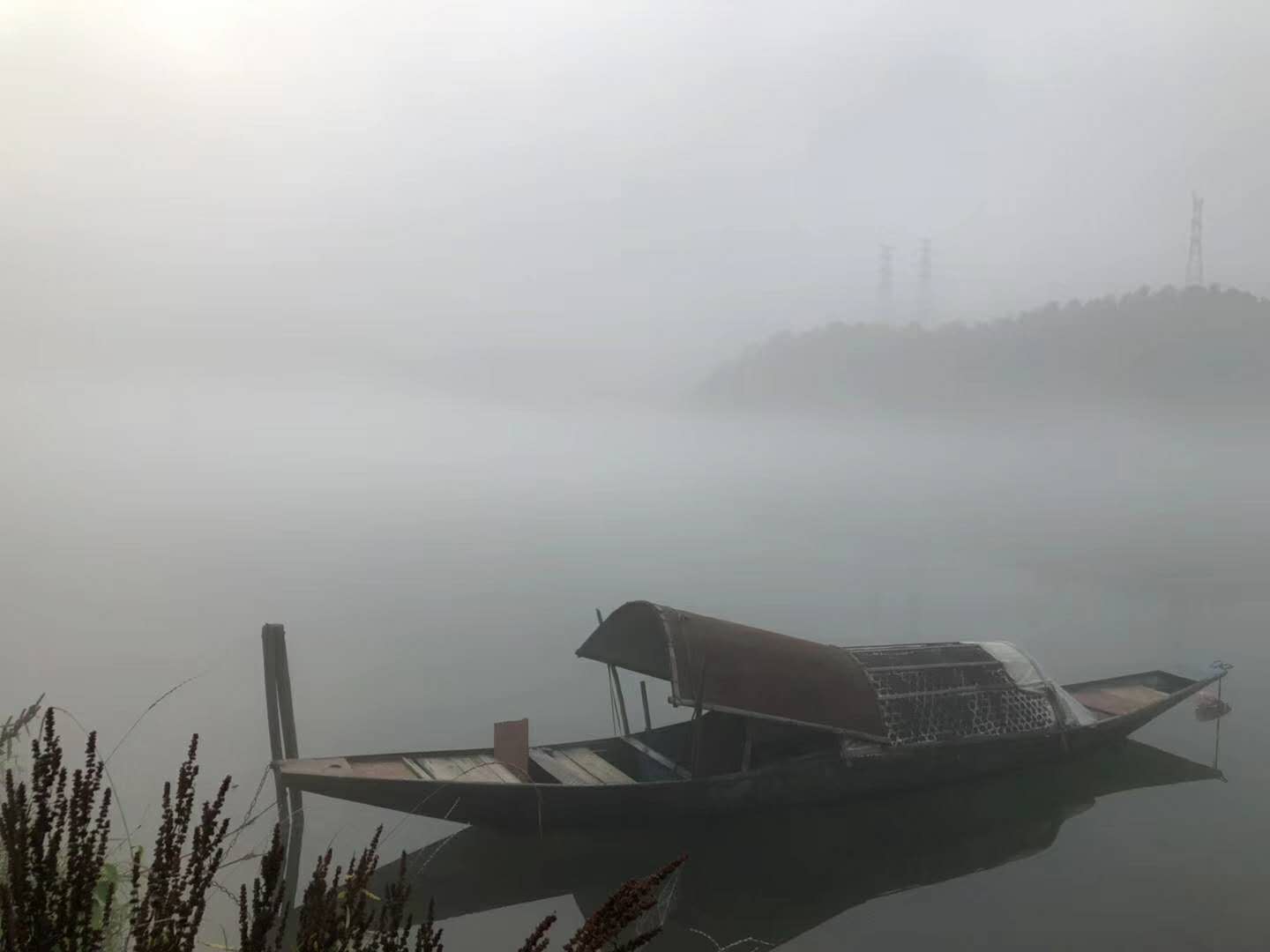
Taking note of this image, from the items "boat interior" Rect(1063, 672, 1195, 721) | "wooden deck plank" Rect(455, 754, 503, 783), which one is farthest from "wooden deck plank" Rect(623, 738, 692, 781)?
"boat interior" Rect(1063, 672, 1195, 721)

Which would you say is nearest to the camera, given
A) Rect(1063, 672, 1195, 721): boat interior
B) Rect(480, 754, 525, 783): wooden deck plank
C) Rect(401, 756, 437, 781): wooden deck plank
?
Rect(401, 756, 437, 781): wooden deck plank

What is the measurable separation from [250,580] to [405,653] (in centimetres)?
1605

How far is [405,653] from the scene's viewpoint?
68.5 feet

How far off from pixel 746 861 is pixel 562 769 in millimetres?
1810

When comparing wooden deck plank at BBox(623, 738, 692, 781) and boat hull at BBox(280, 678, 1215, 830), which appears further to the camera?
wooden deck plank at BBox(623, 738, 692, 781)

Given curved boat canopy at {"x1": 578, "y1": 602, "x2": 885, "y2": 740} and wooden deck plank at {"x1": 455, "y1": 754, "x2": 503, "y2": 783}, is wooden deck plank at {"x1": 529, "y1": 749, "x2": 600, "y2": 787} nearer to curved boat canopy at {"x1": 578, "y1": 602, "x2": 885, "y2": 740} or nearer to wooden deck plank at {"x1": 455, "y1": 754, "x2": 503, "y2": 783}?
wooden deck plank at {"x1": 455, "y1": 754, "x2": 503, "y2": 783}

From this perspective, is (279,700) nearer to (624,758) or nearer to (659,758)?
(624,758)

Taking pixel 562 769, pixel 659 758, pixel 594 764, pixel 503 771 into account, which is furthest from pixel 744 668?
pixel 503 771

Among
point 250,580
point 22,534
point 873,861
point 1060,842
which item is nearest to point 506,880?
point 873,861

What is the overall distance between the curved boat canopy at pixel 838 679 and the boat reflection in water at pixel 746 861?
80 centimetres

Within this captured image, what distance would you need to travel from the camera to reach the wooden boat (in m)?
7.65

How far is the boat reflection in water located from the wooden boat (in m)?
0.32

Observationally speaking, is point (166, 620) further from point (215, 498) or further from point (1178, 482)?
point (1178, 482)

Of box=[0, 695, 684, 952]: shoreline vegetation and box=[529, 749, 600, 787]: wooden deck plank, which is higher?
box=[0, 695, 684, 952]: shoreline vegetation
